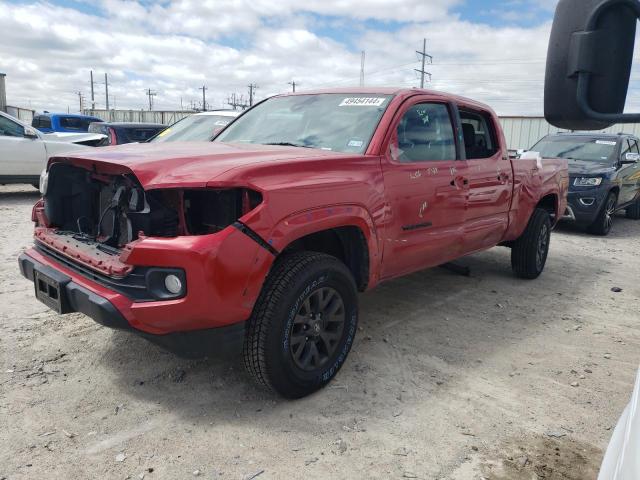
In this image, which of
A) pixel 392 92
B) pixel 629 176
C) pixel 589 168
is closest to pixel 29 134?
pixel 392 92

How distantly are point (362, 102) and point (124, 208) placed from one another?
6.00ft

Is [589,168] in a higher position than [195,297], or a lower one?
higher

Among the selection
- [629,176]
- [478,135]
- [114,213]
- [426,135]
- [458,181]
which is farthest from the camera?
[629,176]

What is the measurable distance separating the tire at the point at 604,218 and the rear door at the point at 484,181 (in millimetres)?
4626

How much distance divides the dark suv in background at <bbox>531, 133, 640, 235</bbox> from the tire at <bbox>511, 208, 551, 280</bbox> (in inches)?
135

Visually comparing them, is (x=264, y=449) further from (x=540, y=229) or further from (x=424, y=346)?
(x=540, y=229)

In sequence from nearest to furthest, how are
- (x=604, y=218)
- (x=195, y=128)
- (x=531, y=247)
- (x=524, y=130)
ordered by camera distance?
1. (x=531, y=247)
2. (x=195, y=128)
3. (x=604, y=218)
4. (x=524, y=130)

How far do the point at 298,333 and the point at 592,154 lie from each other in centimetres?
860

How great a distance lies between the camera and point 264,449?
2.51 meters

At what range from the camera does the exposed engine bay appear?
2.60 meters

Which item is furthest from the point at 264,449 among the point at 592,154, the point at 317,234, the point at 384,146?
the point at 592,154

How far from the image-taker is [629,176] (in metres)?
9.36

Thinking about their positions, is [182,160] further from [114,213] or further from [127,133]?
[127,133]

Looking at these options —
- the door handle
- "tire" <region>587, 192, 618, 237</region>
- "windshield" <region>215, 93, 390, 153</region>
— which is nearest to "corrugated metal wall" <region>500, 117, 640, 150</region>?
"tire" <region>587, 192, 618, 237</region>
